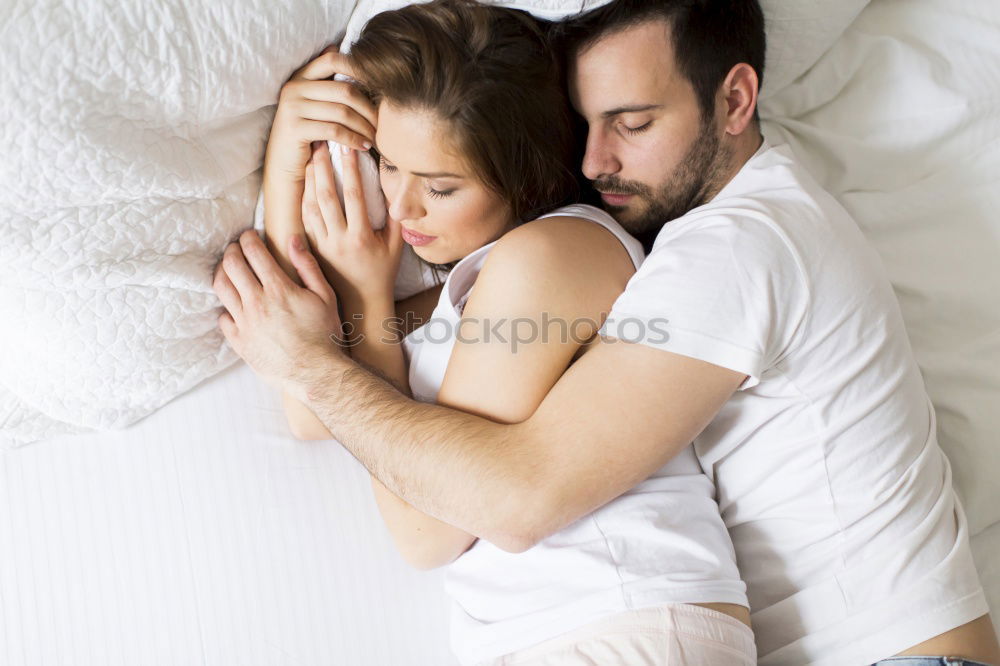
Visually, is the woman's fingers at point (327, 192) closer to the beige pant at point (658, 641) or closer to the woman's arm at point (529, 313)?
the woman's arm at point (529, 313)

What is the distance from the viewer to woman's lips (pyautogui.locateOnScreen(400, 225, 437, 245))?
1.29 meters

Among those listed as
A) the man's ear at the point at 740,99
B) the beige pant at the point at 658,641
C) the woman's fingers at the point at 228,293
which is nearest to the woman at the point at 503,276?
the beige pant at the point at 658,641

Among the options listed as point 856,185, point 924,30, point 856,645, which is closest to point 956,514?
point 856,645

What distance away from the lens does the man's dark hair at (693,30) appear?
3.98ft

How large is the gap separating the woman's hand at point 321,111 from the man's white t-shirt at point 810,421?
486 millimetres

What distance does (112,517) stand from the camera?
1.25 metres

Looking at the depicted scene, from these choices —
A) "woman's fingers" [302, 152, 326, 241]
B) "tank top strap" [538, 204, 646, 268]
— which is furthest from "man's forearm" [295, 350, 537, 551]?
"tank top strap" [538, 204, 646, 268]

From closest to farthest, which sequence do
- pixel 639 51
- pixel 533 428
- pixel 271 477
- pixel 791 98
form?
1. pixel 533 428
2. pixel 639 51
3. pixel 271 477
4. pixel 791 98

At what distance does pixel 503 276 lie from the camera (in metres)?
1.13

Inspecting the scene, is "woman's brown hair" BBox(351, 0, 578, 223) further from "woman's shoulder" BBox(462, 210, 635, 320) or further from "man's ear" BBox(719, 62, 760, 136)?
"man's ear" BBox(719, 62, 760, 136)

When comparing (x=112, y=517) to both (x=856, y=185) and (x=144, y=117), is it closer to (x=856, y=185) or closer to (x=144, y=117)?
(x=144, y=117)

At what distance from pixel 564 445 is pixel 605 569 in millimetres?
187

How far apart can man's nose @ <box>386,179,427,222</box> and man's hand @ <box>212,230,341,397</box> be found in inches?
6.7

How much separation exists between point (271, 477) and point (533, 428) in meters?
0.49
